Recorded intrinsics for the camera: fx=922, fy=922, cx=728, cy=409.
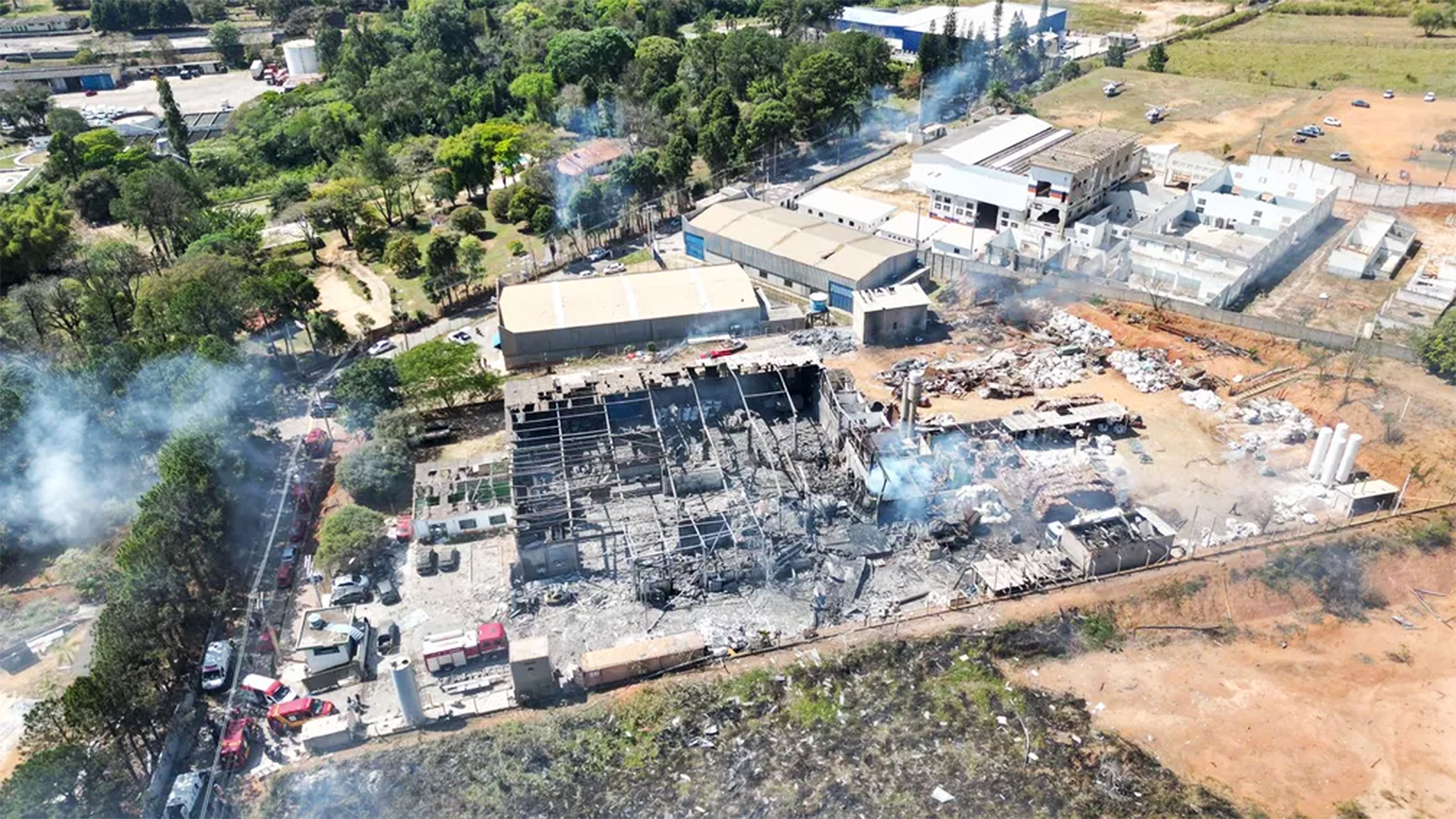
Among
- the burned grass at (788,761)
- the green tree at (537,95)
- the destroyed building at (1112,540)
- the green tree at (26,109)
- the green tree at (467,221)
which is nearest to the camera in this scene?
the burned grass at (788,761)

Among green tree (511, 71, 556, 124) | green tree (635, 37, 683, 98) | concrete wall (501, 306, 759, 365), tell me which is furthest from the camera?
green tree (635, 37, 683, 98)

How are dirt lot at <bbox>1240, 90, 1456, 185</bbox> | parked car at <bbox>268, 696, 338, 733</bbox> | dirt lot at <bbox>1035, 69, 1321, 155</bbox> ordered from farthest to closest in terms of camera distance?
dirt lot at <bbox>1035, 69, 1321, 155</bbox>, dirt lot at <bbox>1240, 90, 1456, 185</bbox>, parked car at <bbox>268, 696, 338, 733</bbox>

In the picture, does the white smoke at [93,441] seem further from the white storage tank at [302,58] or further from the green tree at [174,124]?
the white storage tank at [302,58]

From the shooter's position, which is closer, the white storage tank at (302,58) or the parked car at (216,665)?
the parked car at (216,665)

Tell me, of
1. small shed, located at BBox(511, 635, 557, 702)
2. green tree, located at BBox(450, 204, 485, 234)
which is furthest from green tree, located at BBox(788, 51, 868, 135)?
small shed, located at BBox(511, 635, 557, 702)

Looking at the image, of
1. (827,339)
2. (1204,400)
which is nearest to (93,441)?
(827,339)

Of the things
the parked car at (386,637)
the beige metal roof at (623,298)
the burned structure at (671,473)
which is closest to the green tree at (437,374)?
the burned structure at (671,473)

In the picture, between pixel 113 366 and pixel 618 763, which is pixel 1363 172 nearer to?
pixel 618 763

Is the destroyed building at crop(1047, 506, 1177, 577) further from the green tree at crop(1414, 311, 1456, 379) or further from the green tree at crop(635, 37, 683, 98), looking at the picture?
the green tree at crop(635, 37, 683, 98)
